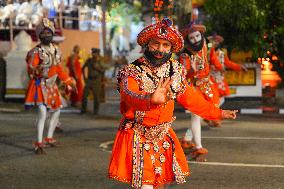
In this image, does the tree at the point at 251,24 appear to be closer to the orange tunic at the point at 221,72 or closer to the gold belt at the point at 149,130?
the orange tunic at the point at 221,72

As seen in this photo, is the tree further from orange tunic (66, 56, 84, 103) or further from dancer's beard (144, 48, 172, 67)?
dancer's beard (144, 48, 172, 67)

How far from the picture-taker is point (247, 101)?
18062 millimetres

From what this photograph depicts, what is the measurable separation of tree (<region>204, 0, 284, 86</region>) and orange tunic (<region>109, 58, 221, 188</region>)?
11867 mm

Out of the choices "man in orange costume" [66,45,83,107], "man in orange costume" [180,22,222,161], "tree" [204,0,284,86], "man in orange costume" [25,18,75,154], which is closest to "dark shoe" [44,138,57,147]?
"man in orange costume" [25,18,75,154]

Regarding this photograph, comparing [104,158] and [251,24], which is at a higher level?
[251,24]

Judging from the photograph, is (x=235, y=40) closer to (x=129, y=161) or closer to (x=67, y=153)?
(x=67, y=153)

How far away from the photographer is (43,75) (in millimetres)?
10523

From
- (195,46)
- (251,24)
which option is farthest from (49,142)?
(251,24)

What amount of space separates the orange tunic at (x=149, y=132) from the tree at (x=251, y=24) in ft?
38.9

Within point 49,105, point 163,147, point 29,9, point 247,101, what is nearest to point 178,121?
point 247,101

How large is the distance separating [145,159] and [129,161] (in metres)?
0.14

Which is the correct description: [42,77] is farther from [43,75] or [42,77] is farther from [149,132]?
[149,132]

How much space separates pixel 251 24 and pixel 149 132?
1226 cm

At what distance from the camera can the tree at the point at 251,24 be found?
17.2 m
